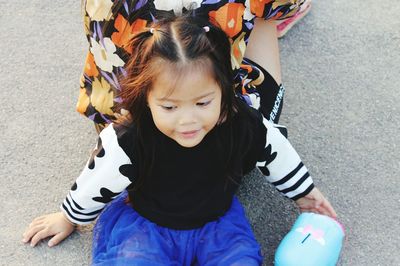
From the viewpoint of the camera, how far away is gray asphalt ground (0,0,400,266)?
1.56 meters

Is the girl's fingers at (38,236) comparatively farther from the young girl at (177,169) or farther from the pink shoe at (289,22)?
the pink shoe at (289,22)

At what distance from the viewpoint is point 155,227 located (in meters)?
1.38

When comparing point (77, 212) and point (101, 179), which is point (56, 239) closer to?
point (77, 212)

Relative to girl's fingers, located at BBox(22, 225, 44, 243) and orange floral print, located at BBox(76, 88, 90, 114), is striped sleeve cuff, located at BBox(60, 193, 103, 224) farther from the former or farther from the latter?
orange floral print, located at BBox(76, 88, 90, 114)

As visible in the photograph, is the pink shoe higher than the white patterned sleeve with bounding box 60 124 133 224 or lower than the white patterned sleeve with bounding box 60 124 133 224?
lower

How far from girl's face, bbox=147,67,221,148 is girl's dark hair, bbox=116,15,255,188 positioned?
0.05 feet

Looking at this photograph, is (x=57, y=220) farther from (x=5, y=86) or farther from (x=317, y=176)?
(x=317, y=176)

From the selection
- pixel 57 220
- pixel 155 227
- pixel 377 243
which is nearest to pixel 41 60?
pixel 57 220

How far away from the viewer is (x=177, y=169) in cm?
131

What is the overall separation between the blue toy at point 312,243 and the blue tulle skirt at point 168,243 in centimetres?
7

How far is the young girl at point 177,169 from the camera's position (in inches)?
43.6

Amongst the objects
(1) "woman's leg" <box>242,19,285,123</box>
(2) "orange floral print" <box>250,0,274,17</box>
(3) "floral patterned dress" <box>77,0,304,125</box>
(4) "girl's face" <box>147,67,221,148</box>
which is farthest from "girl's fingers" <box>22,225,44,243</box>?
(2) "orange floral print" <box>250,0,274,17</box>

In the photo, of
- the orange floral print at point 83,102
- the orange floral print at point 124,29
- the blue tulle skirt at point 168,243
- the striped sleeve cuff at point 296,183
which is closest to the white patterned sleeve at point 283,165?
the striped sleeve cuff at point 296,183

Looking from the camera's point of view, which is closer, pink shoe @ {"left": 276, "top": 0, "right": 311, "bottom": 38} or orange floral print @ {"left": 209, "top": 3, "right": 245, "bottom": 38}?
orange floral print @ {"left": 209, "top": 3, "right": 245, "bottom": 38}
